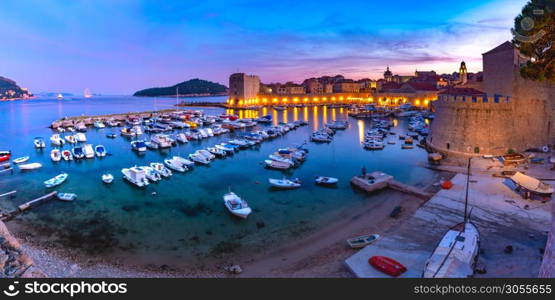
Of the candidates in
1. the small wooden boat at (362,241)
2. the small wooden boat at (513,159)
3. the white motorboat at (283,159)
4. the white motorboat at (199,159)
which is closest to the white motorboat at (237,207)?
the small wooden boat at (362,241)

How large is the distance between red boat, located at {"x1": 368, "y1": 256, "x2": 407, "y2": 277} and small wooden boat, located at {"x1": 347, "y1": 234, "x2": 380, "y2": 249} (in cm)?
157

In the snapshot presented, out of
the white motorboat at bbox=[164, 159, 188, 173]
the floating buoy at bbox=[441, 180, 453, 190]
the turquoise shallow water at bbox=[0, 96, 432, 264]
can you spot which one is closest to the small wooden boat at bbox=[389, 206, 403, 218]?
the turquoise shallow water at bbox=[0, 96, 432, 264]

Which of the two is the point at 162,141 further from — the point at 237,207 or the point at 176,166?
the point at 237,207

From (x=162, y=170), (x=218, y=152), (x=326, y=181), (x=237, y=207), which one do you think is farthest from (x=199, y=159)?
(x=237, y=207)

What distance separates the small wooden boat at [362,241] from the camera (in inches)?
402

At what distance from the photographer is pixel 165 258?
10344 mm

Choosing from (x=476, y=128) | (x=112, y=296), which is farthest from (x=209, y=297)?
(x=476, y=128)

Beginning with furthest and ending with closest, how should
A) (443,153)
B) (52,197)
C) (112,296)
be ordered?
(443,153)
(52,197)
(112,296)

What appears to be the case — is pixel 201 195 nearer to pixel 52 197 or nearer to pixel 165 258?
pixel 165 258

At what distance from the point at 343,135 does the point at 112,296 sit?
31962 mm

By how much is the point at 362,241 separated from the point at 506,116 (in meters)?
15.3

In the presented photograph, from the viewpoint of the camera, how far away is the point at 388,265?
8078 millimetres

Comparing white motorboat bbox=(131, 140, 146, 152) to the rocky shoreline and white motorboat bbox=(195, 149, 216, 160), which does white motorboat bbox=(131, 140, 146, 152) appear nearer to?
white motorboat bbox=(195, 149, 216, 160)

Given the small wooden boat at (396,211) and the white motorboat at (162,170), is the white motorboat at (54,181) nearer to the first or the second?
the white motorboat at (162,170)
